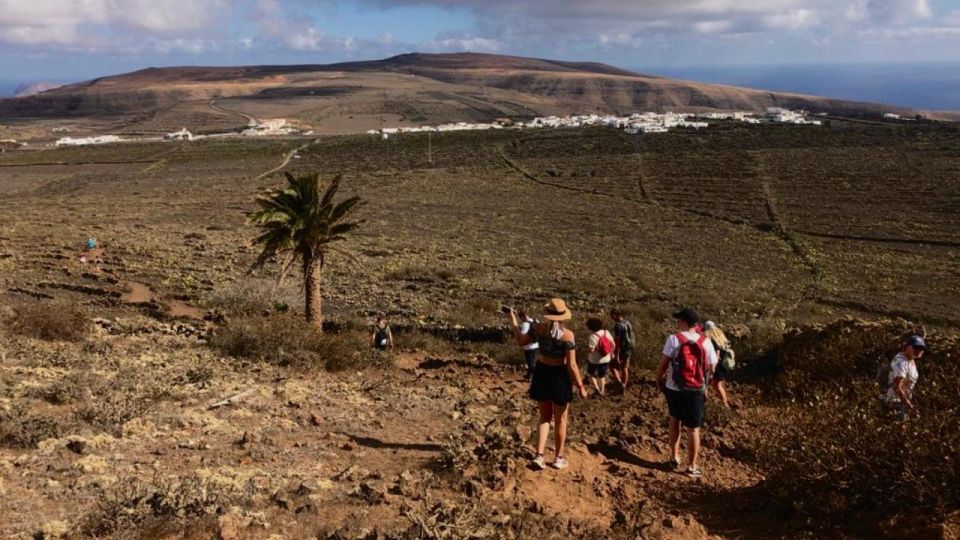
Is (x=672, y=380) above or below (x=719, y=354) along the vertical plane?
above

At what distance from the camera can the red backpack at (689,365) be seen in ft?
22.1

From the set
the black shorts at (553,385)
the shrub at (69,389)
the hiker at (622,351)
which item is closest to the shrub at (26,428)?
the shrub at (69,389)

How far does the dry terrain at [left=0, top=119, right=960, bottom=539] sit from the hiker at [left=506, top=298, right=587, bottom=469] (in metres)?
0.31

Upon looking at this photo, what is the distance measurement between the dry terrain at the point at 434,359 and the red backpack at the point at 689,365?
0.90m

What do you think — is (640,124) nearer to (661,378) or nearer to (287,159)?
(287,159)

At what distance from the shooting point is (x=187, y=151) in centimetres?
8700

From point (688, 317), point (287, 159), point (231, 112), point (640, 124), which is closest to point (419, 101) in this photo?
point (231, 112)

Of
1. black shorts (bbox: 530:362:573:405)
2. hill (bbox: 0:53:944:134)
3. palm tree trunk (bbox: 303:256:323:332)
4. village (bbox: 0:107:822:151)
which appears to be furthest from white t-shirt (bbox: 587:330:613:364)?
hill (bbox: 0:53:944:134)

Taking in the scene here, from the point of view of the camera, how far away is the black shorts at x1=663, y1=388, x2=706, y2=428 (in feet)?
22.1

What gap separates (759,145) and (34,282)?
6558 centimetres

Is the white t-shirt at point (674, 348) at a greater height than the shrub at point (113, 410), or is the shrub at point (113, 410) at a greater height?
the white t-shirt at point (674, 348)

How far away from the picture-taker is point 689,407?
6.76 metres

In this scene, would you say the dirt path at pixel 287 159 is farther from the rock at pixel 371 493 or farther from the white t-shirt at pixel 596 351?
the rock at pixel 371 493

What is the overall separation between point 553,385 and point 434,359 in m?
6.48
